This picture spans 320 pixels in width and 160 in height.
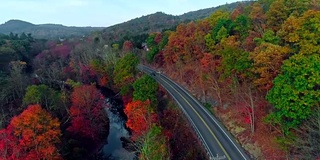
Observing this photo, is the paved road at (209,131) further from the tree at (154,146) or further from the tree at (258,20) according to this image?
the tree at (258,20)

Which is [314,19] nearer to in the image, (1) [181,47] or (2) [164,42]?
(1) [181,47]

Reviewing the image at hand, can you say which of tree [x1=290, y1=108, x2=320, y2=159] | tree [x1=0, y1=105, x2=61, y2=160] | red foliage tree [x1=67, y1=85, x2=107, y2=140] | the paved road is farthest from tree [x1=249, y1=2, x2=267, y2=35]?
tree [x1=0, y1=105, x2=61, y2=160]

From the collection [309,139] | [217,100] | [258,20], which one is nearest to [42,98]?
[217,100]

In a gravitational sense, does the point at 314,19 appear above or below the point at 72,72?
above

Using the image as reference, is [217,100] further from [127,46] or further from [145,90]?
[127,46]

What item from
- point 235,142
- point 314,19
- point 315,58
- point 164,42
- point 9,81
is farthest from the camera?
point 164,42

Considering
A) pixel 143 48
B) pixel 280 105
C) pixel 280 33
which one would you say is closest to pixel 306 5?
pixel 280 33

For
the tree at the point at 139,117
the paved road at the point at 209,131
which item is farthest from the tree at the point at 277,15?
the tree at the point at 139,117
